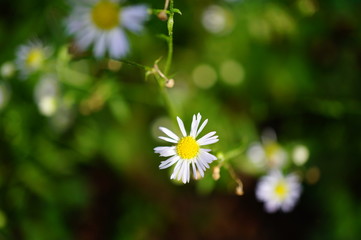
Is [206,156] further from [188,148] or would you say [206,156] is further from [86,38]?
[86,38]

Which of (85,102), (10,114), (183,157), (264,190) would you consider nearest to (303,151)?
(264,190)

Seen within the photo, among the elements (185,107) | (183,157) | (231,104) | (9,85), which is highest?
(231,104)

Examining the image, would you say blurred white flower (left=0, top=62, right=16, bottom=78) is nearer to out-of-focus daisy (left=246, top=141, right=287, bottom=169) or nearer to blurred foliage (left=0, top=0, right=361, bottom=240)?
blurred foliage (left=0, top=0, right=361, bottom=240)

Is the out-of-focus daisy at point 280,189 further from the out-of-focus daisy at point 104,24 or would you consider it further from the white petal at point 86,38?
the white petal at point 86,38

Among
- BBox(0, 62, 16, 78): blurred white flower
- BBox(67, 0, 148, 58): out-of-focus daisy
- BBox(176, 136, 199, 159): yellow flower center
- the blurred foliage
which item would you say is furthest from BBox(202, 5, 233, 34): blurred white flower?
BBox(176, 136, 199, 159): yellow flower center

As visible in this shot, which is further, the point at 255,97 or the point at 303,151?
the point at 255,97

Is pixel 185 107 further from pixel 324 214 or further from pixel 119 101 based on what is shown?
pixel 324 214
